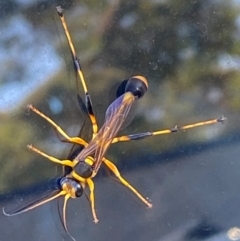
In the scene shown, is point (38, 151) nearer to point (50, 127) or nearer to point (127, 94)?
point (50, 127)

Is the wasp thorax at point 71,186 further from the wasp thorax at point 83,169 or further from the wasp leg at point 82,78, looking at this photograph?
the wasp leg at point 82,78

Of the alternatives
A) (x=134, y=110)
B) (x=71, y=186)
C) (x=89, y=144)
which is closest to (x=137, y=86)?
(x=134, y=110)

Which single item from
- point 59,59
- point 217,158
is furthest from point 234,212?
point 59,59

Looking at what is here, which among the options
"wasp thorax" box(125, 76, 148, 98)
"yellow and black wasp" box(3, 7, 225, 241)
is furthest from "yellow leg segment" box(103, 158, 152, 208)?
"wasp thorax" box(125, 76, 148, 98)

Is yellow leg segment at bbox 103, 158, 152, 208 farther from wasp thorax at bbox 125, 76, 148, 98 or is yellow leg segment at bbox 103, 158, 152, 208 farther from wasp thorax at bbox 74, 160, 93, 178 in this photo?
wasp thorax at bbox 125, 76, 148, 98

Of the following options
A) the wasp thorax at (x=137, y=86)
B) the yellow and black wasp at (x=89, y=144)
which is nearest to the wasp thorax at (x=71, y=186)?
the yellow and black wasp at (x=89, y=144)
